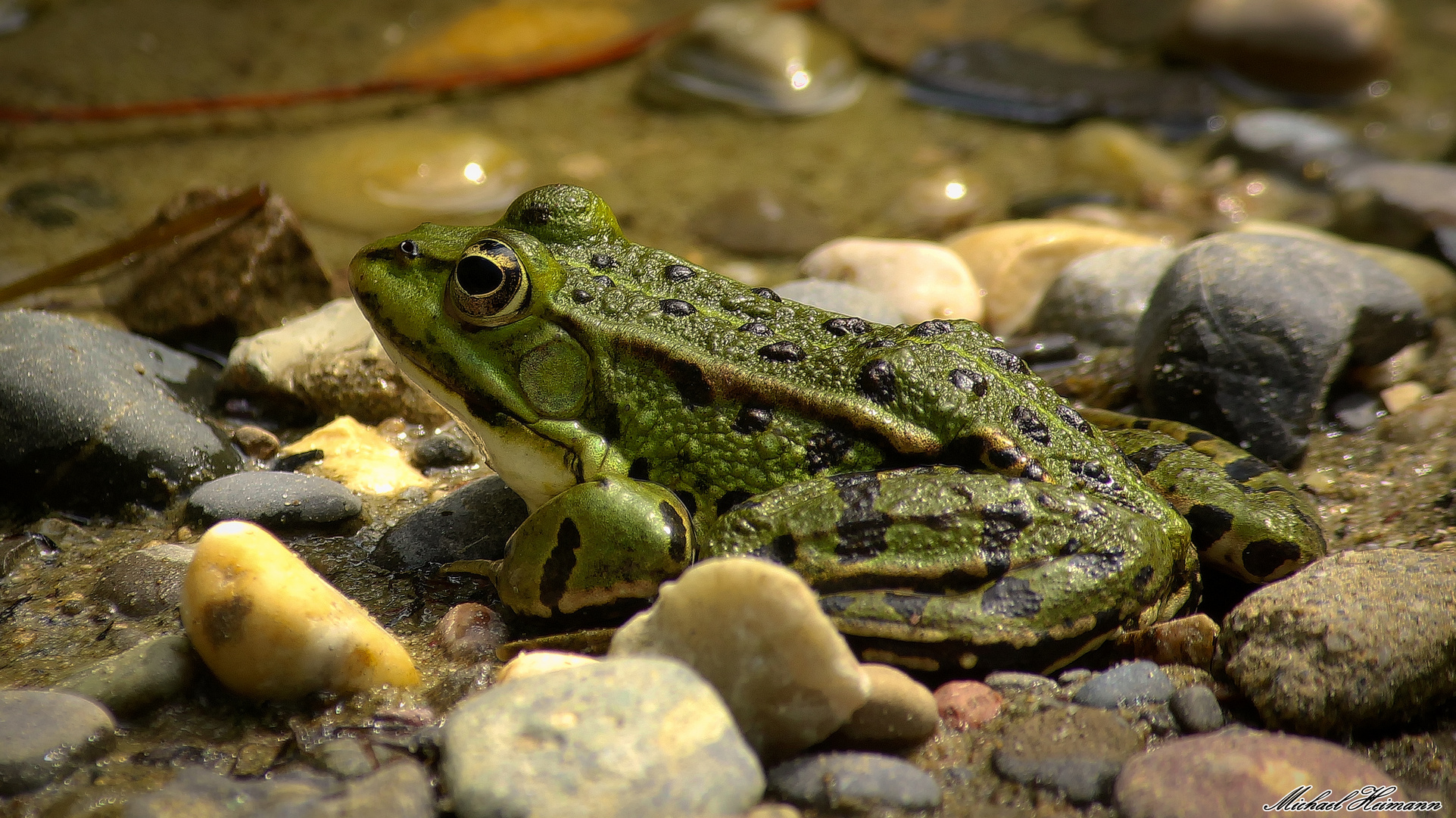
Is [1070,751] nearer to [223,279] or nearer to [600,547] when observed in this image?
[600,547]

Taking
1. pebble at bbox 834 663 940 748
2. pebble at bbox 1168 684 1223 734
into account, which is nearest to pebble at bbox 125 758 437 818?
pebble at bbox 834 663 940 748

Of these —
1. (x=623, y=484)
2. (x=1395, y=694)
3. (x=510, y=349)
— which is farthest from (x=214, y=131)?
(x=1395, y=694)

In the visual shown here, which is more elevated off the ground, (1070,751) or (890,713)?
(890,713)

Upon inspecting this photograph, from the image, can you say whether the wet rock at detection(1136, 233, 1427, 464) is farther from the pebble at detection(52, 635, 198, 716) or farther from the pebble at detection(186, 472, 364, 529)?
the pebble at detection(52, 635, 198, 716)

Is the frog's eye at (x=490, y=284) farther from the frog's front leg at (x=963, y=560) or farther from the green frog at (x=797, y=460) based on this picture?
the frog's front leg at (x=963, y=560)

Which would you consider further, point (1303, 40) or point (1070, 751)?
point (1303, 40)

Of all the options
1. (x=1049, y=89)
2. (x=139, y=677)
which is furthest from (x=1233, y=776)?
(x=1049, y=89)
